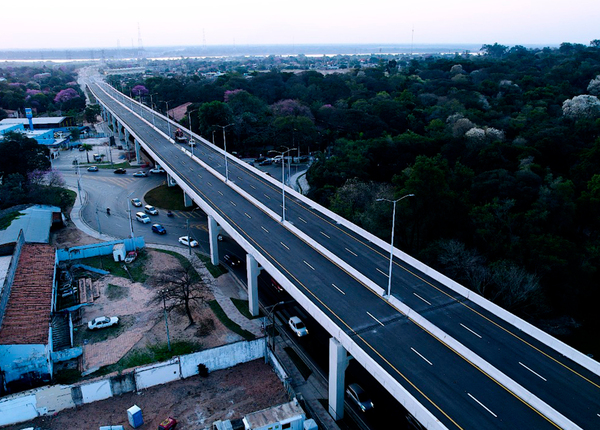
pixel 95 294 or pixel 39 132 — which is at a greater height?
pixel 39 132

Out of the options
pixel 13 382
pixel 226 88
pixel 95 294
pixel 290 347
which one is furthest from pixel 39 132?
pixel 290 347

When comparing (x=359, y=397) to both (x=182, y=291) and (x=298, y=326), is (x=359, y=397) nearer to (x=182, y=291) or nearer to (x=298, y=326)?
(x=298, y=326)

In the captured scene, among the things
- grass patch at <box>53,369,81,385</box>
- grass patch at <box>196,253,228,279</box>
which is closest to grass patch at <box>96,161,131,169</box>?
grass patch at <box>196,253,228,279</box>

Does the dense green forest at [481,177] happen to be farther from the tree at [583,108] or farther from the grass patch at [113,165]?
the grass patch at [113,165]

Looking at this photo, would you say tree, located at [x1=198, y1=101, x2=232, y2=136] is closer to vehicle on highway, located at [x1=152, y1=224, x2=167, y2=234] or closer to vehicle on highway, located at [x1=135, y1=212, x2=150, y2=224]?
vehicle on highway, located at [x1=135, y1=212, x2=150, y2=224]

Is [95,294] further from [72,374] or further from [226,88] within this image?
[226,88]

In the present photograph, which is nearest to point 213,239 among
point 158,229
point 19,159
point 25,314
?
point 158,229
